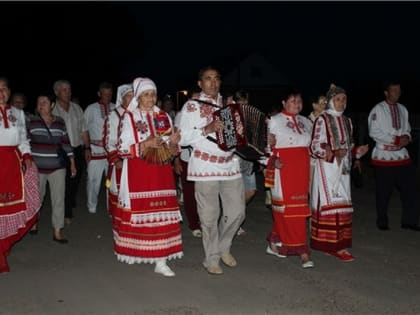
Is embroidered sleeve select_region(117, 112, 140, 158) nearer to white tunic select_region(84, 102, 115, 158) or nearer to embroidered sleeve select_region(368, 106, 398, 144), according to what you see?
white tunic select_region(84, 102, 115, 158)

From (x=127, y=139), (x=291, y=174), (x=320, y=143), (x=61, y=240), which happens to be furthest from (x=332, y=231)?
(x=61, y=240)

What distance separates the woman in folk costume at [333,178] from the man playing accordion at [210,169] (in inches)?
44.5

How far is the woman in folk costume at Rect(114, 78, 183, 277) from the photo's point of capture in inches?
236

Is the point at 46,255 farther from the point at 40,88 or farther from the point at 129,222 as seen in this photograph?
the point at 40,88

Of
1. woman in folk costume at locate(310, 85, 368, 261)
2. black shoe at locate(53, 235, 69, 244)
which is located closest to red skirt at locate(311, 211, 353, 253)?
woman in folk costume at locate(310, 85, 368, 261)

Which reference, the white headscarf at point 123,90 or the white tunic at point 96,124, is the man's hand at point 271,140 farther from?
the white tunic at point 96,124

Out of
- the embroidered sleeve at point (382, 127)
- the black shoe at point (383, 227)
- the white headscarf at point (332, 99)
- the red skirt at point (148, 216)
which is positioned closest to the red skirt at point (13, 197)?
the red skirt at point (148, 216)

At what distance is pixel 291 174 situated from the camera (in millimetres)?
6590

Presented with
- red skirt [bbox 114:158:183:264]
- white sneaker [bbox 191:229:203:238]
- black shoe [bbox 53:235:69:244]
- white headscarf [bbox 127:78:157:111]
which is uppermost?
white headscarf [bbox 127:78:157:111]

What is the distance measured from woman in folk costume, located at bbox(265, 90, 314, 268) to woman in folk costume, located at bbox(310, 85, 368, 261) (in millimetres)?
263

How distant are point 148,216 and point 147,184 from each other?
13.2 inches

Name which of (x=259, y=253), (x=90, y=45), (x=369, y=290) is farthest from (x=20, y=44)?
(x=369, y=290)

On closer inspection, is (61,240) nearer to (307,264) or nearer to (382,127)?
(307,264)

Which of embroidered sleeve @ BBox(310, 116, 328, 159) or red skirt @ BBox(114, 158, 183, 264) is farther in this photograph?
embroidered sleeve @ BBox(310, 116, 328, 159)
